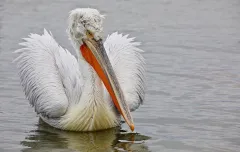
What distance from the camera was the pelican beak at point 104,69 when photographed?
710 cm

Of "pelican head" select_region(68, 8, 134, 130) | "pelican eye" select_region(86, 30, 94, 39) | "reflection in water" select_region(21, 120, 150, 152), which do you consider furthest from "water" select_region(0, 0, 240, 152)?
"pelican eye" select_region(86, 30, 94, 39)

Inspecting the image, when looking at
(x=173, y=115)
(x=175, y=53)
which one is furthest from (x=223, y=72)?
(x=173, y=115)

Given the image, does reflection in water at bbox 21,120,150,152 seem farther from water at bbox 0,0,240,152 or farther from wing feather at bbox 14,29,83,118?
wing feather at bbox 14,29,83,118

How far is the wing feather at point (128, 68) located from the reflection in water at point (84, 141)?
0.40m

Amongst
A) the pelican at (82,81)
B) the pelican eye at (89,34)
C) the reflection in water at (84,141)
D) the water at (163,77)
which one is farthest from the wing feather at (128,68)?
the pelican eye at (89,34)

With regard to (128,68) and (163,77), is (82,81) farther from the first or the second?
(163,77)

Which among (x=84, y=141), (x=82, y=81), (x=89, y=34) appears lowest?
(x=84, y=141)

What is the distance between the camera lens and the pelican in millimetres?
7211

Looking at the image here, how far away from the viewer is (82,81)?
7570 mm

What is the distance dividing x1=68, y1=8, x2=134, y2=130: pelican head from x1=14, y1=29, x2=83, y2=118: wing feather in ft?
1.44

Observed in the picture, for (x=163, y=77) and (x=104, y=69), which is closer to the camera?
(x=104, y=69)

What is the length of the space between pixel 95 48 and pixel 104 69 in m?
0.24

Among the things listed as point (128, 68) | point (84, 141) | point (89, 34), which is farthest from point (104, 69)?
point (128, 68)

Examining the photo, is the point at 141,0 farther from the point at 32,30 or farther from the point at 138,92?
the point at 138,92
